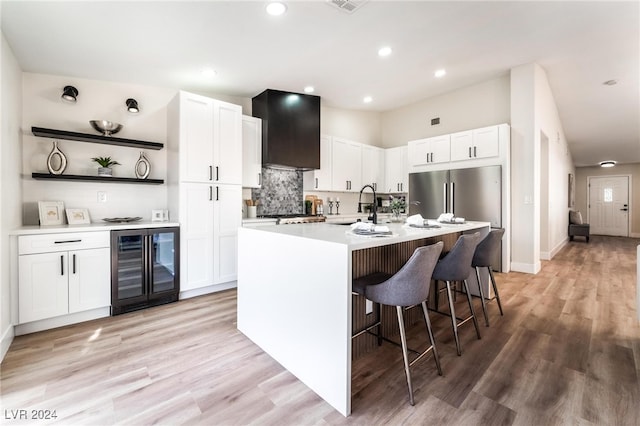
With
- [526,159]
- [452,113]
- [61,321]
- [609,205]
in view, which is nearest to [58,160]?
[61,321]

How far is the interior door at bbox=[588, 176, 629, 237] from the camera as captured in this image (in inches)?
374

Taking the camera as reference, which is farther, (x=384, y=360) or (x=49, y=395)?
(x=384, y=360)

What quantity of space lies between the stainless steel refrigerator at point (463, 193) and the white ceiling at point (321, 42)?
1.49 m

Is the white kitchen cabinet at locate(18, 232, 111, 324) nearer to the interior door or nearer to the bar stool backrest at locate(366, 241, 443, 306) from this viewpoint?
the bar stool backrest at locate(366, 241, 443, 306)

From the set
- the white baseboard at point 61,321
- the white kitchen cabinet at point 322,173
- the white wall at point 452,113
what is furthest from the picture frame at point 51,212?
the white wall at point 452,113

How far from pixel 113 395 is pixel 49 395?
15.2 inches

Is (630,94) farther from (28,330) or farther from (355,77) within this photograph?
(28,330)

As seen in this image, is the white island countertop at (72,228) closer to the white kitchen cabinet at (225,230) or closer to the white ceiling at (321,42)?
the white kitchen cabinet at (225,230)

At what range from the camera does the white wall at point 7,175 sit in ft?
7.30

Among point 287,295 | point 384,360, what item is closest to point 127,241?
point 287,295

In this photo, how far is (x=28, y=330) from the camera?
8.36ft

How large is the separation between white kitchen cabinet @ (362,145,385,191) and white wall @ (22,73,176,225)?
3463 mm

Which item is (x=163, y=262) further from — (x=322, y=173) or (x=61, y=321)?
(x=322, y=173)

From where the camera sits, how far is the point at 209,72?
3.62m
